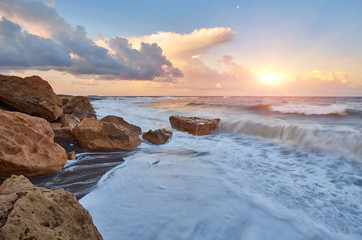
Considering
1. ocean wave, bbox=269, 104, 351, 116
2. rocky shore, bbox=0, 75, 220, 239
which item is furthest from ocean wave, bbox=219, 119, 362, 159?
ocean wave, bbox=269, 104, 351, 116

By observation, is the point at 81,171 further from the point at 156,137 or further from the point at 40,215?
Result: the point at 156,137

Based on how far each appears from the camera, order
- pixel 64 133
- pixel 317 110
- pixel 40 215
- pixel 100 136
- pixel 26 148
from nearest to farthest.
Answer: pixel 40 215 < pixel 26 148 < pixel 100 136 < pixel 64 133 < pixel 317 110

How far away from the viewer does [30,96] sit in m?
5.39

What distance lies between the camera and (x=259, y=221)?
242cm

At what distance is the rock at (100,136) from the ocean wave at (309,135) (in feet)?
17.6

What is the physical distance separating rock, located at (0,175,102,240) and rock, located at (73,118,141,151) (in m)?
3.10

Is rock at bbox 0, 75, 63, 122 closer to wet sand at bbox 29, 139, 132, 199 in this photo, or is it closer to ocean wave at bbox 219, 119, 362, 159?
wet sand at bbox 29, 139, 132, 199

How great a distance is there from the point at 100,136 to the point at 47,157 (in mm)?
1620

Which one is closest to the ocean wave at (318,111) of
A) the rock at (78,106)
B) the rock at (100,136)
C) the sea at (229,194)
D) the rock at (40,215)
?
the sea at (229,194)

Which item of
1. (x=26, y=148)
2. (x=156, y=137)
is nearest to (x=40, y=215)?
(x=26, y=148)

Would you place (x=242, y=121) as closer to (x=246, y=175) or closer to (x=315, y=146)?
(x=315, y=146)

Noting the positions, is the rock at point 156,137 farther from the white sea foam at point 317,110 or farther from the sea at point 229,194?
the white sea foam at point 317,110

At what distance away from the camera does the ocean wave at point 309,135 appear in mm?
5449

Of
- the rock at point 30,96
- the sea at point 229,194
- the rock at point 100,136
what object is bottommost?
the sea at point 229,194
